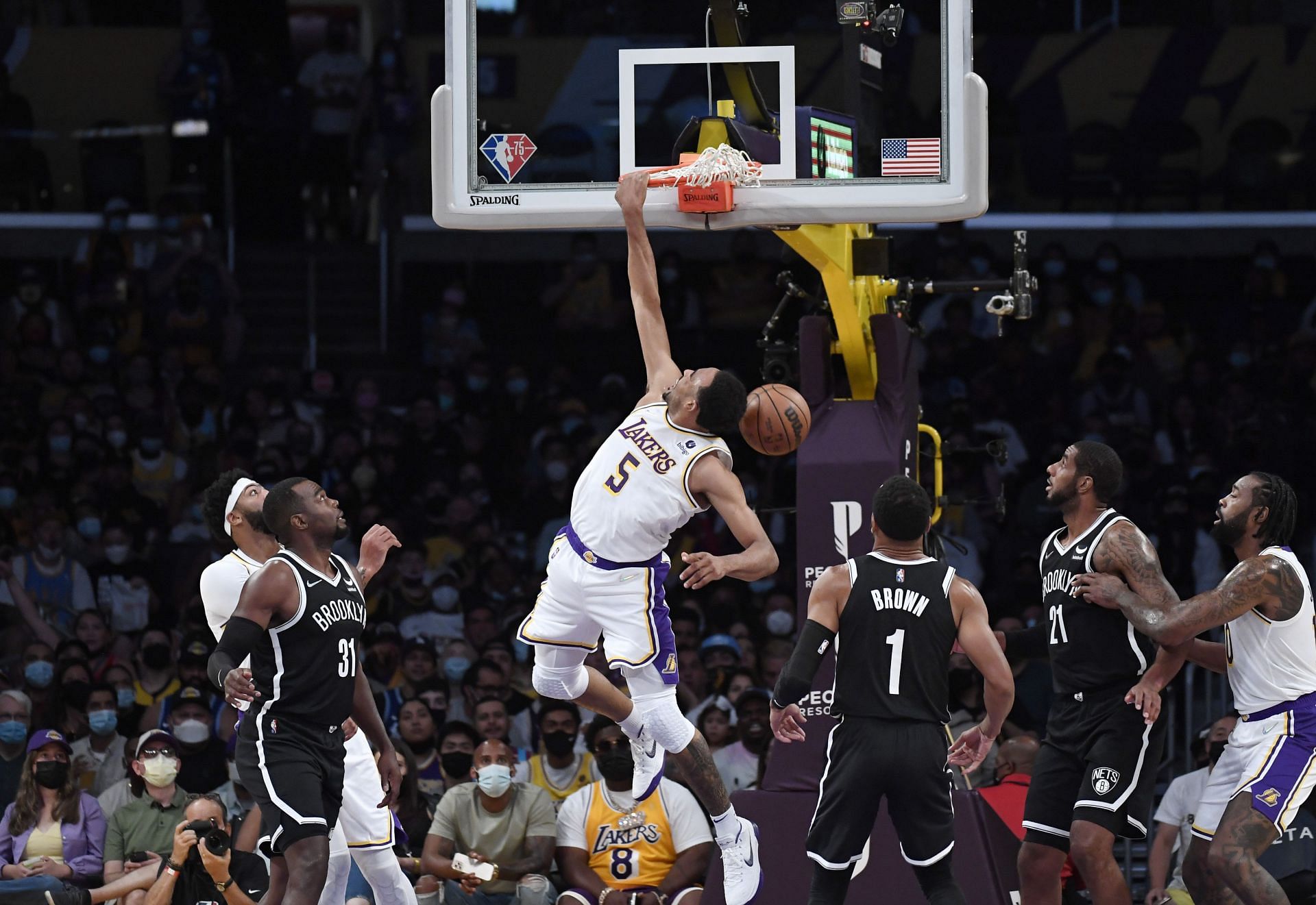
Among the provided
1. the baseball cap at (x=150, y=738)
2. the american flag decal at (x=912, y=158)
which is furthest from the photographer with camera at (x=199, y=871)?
the american flag decal at (x=912, y=158)

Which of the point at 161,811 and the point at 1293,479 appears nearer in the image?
the point at 161,811

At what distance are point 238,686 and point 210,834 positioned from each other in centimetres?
241

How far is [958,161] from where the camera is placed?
8.56 meters

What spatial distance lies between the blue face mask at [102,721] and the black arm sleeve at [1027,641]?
622 cm

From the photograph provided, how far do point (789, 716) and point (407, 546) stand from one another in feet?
24.6

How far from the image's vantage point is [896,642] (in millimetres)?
7504

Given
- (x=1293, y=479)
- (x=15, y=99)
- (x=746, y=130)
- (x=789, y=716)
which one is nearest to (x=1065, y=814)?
(x=789, y=716)

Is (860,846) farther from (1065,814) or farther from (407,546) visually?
(407,546)

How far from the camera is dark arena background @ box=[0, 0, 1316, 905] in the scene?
970 cm

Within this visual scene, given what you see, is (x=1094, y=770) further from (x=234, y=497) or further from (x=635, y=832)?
(x=234, y=497)

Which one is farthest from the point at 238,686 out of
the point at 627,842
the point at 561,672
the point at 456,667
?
the point at 456,667

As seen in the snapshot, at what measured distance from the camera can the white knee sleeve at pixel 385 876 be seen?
329 inches

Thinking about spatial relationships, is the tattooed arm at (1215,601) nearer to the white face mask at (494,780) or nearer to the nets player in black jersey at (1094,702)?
the nets player in black jersey at (1094,702)

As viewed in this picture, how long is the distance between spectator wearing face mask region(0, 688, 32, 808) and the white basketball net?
5928 millimetres
